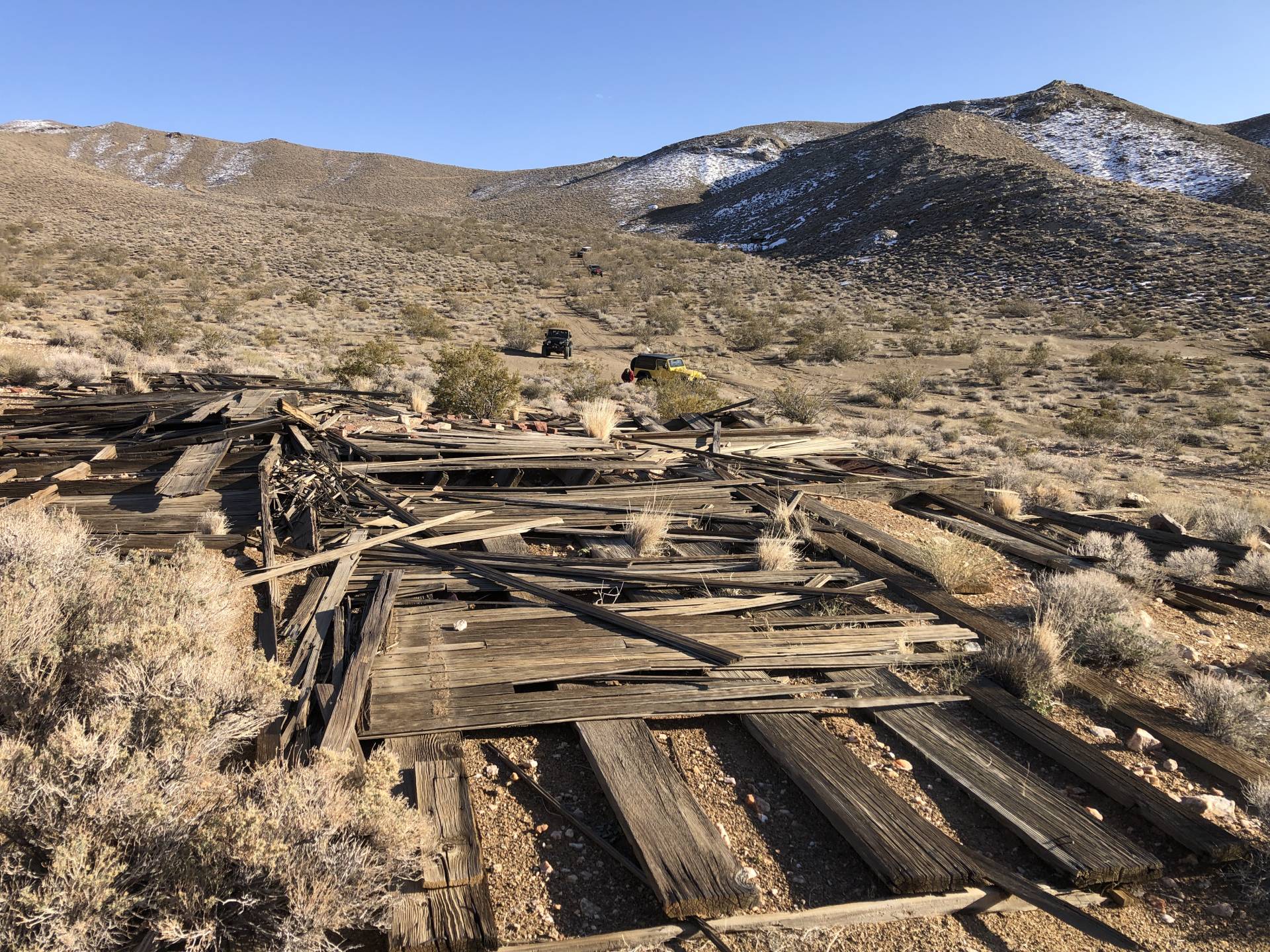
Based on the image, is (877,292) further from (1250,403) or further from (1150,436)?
(1150,436)

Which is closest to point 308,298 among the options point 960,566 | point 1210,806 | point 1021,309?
point 960,566

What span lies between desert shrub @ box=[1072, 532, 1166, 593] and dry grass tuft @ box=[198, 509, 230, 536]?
8.52 m

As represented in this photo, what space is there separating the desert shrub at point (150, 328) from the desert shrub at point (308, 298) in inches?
263

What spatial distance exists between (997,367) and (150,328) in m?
31.2

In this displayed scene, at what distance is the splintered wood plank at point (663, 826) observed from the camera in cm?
286

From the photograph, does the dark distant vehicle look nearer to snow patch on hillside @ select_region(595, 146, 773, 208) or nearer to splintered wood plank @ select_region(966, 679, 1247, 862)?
splintered wood plank @ select_region(966, 679, 1247, 862)

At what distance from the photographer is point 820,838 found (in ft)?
11.1

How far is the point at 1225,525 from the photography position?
9.38m

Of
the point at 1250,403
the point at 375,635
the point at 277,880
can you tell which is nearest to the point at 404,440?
the point at 375,635

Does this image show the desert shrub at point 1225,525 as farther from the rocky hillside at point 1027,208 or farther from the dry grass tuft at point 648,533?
the rocky hillside at point 1027,208

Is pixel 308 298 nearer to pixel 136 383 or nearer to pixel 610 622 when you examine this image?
pixel 136 383

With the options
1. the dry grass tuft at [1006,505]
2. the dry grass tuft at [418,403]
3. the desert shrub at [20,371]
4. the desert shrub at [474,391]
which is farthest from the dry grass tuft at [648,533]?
the desert shrub at [20,371]

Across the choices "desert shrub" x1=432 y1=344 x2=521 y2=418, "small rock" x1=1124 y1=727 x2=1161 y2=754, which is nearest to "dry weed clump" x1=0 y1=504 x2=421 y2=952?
"small rock" x1=1124 y1=727 x2=1161 y2=754

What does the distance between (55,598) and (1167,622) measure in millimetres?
8447
